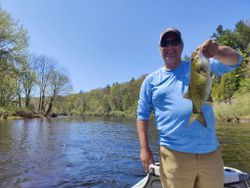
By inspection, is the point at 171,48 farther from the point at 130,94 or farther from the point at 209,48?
the point at 130,94

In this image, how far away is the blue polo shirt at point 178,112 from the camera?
324 cm

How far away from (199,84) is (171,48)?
734mm

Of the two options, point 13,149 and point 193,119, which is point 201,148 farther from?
point 13,149

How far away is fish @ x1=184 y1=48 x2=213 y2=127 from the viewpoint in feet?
9.34

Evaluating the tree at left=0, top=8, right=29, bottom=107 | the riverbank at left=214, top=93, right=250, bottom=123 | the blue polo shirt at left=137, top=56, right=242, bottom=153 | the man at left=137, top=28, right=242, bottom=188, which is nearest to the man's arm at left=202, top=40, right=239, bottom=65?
the man at left=137, top=28, right=242, bottom=188

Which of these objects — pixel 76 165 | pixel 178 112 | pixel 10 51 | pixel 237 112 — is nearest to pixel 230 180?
pixel 178 112

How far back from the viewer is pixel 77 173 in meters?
9.26

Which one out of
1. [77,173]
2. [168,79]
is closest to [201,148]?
[168,79]

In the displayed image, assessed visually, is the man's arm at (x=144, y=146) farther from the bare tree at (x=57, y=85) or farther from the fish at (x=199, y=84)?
the bare tree at (x=57, y=85)

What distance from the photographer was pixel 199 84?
2920 mm

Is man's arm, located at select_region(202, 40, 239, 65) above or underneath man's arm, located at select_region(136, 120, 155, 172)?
above

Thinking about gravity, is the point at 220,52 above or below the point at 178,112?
above

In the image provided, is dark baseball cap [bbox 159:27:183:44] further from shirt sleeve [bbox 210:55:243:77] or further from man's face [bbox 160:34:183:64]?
shirt sleeve [bbox 210:55:243:77]

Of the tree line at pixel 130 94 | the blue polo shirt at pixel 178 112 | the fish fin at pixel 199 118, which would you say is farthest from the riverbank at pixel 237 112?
the fish fin at pixel 199 118
